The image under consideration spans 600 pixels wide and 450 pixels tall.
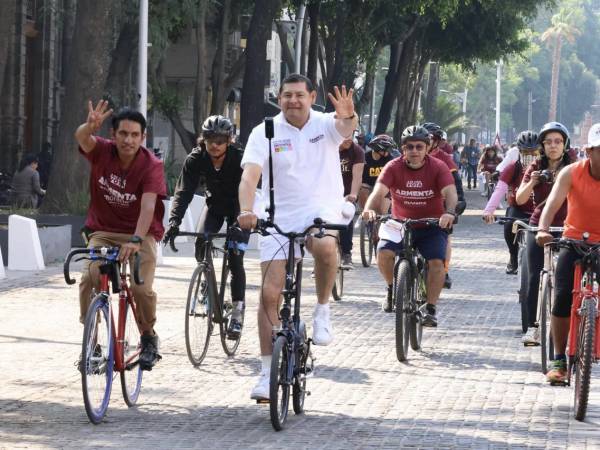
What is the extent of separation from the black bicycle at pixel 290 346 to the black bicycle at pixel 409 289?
8.66 ft

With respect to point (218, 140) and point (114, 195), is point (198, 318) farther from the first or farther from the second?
point (114, 195)

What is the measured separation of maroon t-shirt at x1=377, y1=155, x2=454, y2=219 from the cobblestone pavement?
1.09m

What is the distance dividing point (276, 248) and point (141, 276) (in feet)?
3.03

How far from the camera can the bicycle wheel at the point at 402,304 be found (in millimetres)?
11438

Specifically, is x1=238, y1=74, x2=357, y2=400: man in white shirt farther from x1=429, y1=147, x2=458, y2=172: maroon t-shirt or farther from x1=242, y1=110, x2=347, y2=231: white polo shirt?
x1=429, y1=147, x2=458, y2=172: maroon t-shirt

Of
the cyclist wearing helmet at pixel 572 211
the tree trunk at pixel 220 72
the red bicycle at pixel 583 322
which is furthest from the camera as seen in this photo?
the tree trunk at pixel 220 72

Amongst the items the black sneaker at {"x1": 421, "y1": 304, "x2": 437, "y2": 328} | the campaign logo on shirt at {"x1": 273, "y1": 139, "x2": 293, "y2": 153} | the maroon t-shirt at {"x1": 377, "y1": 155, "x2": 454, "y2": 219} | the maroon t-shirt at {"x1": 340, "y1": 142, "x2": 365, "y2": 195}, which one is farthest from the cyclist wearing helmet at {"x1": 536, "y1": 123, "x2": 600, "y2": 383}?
the maroon t-shirt at {"x1": 340, "y1": 142, "x2": 365, "y2": 195}

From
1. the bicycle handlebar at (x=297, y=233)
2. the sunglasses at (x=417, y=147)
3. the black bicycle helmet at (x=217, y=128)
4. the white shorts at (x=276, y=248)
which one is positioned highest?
the black bicycle helmet at (x=217, y=128)

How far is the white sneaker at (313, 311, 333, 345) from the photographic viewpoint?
9.02 metres

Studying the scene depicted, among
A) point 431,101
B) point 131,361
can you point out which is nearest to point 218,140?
point 131,361

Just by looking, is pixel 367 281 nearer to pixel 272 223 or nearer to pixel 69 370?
pixel 69 370

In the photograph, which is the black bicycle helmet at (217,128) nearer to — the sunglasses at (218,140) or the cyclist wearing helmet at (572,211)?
the sunglasses at (218,140)

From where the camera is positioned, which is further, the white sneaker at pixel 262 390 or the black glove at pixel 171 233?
the black glove at pixel 171 233

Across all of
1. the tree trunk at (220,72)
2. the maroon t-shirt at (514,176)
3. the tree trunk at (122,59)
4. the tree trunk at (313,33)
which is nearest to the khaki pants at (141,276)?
the maroon t-shirt at (514,176)
